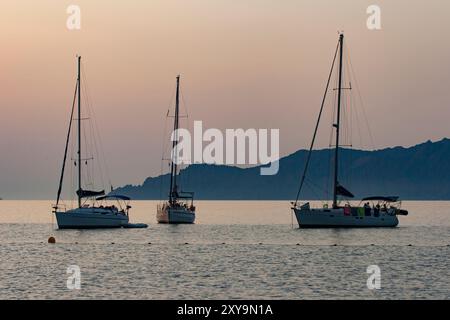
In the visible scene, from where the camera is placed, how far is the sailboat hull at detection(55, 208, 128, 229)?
95.2m

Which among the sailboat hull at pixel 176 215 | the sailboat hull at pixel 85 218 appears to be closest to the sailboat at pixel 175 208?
the sailboat hull at pixel 176 215

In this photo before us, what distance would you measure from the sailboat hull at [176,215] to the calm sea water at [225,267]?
21.4 meters

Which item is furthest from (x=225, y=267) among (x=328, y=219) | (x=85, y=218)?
(x=85, y=218)

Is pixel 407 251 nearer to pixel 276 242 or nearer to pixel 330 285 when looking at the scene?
pixel 276 242

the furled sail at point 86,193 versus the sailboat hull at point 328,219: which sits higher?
the furled sail at point 86,193

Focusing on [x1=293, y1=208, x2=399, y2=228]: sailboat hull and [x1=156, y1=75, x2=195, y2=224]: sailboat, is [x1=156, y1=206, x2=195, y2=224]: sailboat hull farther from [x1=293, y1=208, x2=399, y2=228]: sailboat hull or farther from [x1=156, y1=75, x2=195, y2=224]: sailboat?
[x1=293, y1=208, x2=399, y2=228]: sailboat hull

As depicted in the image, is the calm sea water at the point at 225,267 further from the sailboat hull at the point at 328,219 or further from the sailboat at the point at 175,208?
the sailboat at the point at 175,208

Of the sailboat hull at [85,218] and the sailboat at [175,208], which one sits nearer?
the sailboat hull at [85,218]

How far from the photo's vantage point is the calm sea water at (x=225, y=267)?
42.9 m

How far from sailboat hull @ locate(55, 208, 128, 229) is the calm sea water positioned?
502 centimetres

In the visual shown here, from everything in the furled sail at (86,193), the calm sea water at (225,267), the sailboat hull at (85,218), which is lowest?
the calm sea water at (225,267)

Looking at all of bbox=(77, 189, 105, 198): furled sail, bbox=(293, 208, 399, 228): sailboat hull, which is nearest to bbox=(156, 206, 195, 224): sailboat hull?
bbox=(77, 189, 105, 198): furled sail
